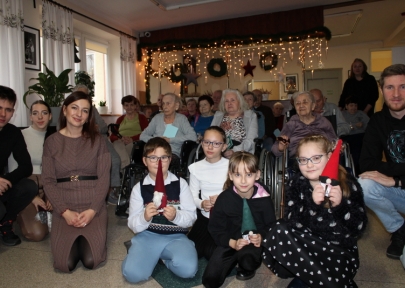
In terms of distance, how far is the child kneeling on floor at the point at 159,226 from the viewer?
1857 mm

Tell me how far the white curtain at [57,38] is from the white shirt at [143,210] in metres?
4.09

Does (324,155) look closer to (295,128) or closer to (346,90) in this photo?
(295,128)

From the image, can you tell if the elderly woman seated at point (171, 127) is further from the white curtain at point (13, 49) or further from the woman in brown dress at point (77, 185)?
the white curtain at point (13, 49)

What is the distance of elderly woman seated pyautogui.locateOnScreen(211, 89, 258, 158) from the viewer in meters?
3.16

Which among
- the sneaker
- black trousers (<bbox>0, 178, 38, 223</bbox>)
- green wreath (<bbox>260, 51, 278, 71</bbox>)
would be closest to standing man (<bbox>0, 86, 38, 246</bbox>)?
black trousers (<bbox>0, 178, 38, 223</bbox>)

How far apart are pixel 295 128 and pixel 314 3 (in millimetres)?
4588

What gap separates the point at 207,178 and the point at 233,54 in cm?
780

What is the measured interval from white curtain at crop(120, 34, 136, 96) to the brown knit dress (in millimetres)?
5383

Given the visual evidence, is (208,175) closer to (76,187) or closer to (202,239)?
(202,239)

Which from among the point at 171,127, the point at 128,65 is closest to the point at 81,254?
the point at 171,127

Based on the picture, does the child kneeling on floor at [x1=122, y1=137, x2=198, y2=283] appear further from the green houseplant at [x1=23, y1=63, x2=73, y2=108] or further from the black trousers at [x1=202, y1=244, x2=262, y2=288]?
the green houseplant at [x1=23, y1=63, x2=73, y2=108]

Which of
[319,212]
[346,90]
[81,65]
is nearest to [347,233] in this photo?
[319,212]

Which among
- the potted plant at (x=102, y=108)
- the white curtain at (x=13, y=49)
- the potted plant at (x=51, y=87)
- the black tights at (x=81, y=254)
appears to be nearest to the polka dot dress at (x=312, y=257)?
the black tights at (x=81, y=254)

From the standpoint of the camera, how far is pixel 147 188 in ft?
6.79
